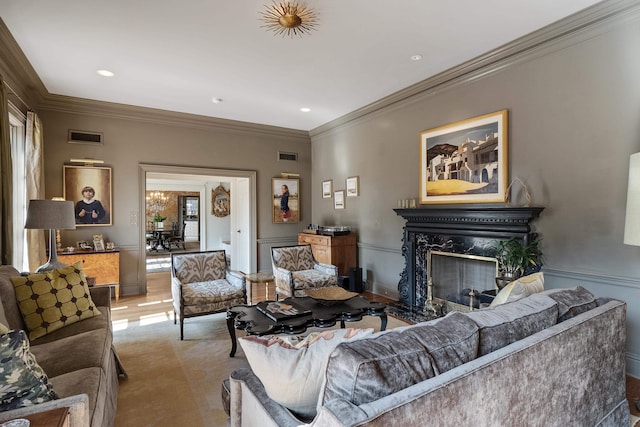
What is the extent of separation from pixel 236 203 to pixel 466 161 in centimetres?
484

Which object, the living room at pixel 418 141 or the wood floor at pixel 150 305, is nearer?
the living room at pixel 418 141

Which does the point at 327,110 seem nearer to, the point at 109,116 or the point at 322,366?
the point at 109,116

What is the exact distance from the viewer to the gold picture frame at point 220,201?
1005 centimetres

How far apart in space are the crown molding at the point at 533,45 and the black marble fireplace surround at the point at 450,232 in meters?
1.50

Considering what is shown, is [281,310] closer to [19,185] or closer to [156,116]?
[19,185]

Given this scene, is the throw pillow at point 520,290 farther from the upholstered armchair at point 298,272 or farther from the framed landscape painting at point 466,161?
the upholstered armchair at point 298,272

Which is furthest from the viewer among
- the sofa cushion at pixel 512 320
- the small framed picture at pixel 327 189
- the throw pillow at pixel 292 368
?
the small framed picture at pixel 327 189

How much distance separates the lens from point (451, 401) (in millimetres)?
1047

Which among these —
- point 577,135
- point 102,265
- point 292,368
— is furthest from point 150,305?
point 577,135

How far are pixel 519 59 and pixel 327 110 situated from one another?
2887mm

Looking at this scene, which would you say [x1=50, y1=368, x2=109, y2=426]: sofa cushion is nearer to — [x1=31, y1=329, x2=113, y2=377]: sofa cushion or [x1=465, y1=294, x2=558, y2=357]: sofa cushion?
[x1=31, y1=329, x2=113, y2=377]: sofa cushion

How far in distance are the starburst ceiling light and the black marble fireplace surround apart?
2.49 m

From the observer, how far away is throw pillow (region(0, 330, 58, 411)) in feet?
3.91

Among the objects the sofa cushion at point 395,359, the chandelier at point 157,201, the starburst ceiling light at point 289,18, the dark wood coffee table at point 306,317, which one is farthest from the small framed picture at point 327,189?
the chandelier at point 157,201
